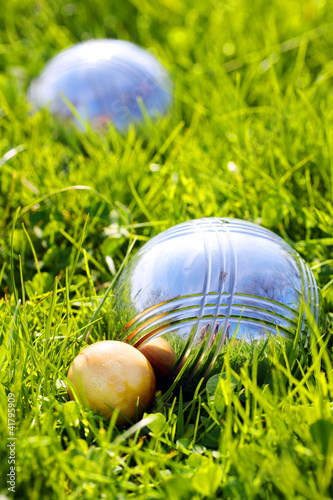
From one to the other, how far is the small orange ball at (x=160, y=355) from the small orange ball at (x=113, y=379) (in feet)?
0.20

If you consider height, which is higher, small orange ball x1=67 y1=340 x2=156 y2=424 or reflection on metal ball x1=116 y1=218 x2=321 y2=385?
reflection on metal ball x1=116 y1=218 x2=321 y2=385

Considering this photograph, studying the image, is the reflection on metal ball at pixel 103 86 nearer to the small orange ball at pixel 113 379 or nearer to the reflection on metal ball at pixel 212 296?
the reflection on metal ball at pixel 212 296

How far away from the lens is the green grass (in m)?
1.59

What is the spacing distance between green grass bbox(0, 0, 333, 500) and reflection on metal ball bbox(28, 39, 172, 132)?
0.13 m

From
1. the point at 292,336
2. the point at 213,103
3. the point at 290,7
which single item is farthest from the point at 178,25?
the point at 292,336

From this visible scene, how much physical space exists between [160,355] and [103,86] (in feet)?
6.80

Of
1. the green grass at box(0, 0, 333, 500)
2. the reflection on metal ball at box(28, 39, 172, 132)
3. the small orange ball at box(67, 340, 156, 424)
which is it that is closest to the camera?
the green grass at box(0, 0, 333, 500)

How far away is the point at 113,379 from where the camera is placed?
181cm

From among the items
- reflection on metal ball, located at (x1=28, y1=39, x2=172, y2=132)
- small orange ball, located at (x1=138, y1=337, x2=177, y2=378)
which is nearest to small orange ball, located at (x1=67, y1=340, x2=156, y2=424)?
small orange ball, located at (x1=138, y1=337, x2=177, y2=378)

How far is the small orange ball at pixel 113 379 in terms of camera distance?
1.81 meters

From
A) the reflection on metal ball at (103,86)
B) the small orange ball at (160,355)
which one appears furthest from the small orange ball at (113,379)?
the reflection on metal ball at (103,86)

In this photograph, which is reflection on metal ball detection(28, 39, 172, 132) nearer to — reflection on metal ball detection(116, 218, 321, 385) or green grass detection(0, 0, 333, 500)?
green grass detection(0, 0, 333, 500)

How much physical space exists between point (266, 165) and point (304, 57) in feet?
5.55

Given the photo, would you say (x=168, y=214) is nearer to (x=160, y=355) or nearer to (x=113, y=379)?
(x=160, y=355)
